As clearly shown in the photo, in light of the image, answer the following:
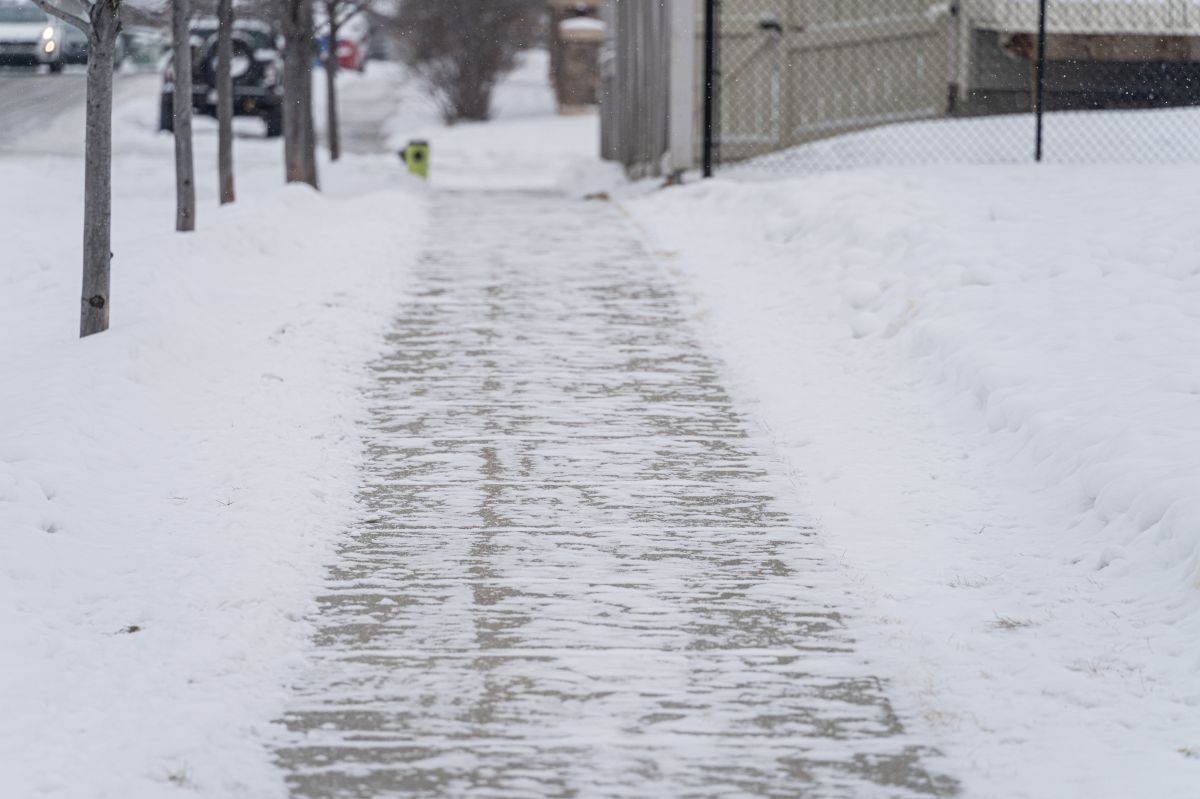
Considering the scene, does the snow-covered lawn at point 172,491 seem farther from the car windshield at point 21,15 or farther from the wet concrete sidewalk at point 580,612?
the car windshield at point 21,15

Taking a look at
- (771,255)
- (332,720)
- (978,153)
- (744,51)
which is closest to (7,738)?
(332,720)

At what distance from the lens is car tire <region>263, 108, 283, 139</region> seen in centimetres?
2928

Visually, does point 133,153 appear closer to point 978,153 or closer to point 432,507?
point 978,153

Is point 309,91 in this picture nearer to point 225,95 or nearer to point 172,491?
point 225,95

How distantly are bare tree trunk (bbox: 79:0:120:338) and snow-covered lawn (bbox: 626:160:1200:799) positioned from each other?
3696 mm

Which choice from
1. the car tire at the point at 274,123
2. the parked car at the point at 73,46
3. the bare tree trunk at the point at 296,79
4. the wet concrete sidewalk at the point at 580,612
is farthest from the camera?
the car tire at the point at 274,123

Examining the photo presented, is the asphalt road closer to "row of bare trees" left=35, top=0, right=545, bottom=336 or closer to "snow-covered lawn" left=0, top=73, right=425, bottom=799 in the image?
"row of bare trees" left=35, top=0, right=545, bottom=336

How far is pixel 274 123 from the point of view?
2964 cm

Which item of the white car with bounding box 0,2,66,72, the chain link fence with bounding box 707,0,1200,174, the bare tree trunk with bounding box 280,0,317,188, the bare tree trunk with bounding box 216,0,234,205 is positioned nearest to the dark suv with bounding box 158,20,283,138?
the white car with bounding box 0,2,66,72

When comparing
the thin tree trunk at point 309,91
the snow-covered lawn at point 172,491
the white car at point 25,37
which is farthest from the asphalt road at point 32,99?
the snow-covered lawn at point 172,491

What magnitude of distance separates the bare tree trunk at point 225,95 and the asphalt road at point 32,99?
8105 millimetres

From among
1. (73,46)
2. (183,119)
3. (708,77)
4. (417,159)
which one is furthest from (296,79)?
(73,46)

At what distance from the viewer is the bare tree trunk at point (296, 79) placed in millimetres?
17812

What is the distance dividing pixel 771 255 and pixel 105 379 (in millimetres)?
6000
